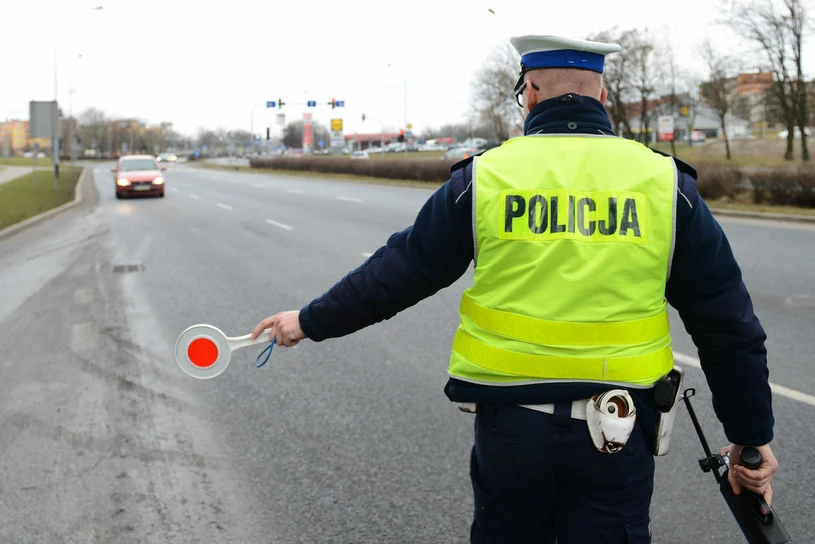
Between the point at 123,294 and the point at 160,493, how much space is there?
640 centimetres

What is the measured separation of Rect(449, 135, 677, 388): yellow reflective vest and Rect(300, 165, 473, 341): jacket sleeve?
0.07m

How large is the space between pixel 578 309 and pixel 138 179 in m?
30.6

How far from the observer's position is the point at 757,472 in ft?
7.31

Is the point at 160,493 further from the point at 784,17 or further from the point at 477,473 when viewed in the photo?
the point at 784,17

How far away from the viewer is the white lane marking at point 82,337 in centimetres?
740

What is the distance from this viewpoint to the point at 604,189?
2.11 meters

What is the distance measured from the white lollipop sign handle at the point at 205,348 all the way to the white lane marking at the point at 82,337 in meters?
5.12

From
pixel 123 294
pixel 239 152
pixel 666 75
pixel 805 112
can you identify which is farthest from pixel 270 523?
pixel 239 152

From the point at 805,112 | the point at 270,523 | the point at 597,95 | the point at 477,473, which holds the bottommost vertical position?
the point at 270,523

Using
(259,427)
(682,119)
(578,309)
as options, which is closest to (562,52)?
(578,309)

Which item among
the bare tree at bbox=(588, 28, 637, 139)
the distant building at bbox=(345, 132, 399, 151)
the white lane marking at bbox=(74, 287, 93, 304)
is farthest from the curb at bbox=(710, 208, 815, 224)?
the distant building at bbox=(345, 132, 399, 151)

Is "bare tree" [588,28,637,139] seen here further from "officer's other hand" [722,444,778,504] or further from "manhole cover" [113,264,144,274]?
"officer's other hand" [722,444,778,504]

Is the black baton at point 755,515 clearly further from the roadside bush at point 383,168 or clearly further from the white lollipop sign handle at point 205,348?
the roadside bush at point 383,168

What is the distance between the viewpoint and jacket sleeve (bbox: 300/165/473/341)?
7.29 feet
